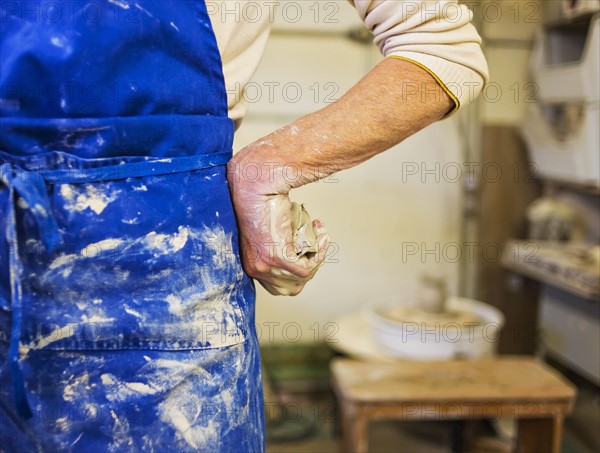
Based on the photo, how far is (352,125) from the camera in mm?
685

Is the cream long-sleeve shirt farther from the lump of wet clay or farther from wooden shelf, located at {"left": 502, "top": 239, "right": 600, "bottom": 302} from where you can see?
wooden shelf, located at {"left": 502, "top": 239, "right": 600, "bottom": 302}

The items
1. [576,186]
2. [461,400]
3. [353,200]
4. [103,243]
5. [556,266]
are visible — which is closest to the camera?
[103,243]

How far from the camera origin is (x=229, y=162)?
0.71m

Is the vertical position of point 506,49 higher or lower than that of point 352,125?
higher

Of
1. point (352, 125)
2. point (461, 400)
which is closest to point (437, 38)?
point (352, 125)

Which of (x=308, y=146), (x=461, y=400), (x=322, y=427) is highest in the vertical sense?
(x=308, y=146)

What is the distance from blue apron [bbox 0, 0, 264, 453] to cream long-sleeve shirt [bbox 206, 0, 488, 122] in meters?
0.06

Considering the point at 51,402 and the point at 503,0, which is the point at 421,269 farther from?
the point at 51,402

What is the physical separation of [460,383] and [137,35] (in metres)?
1.35

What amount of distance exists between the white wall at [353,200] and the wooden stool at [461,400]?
83cm

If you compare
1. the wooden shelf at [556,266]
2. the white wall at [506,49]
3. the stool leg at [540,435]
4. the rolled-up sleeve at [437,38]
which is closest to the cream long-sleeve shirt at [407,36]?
the rolled-up sleeve at [437,38]

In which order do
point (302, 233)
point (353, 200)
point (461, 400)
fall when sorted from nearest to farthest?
point (302, 233) → point (461, 400) → point (353, 200)

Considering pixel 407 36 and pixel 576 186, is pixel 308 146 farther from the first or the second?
pixel 576 186

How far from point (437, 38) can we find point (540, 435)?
1.31m
